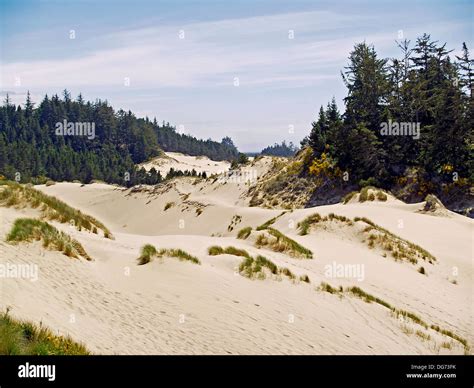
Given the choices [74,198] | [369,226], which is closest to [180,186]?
[74,198]

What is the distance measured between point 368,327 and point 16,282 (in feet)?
25.7

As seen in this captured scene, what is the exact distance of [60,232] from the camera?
11.7m

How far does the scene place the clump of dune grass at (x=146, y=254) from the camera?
36.9ft

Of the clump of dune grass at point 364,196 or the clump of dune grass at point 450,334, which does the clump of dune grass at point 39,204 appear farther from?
the clump of dune grass at point 364,196

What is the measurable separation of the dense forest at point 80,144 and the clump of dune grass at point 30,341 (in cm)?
8299

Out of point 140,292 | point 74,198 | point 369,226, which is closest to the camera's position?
point 140,292

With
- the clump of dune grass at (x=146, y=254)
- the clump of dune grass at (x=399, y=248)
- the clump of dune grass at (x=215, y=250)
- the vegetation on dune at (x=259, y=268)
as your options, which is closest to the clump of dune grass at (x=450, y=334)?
the vegetation on dune at (x=259, y=268)

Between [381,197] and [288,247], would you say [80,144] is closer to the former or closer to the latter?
[381,197]

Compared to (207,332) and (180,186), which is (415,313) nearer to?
(207,332)

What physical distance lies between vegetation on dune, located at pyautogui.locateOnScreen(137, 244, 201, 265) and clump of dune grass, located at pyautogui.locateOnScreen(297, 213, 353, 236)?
34.8 feet

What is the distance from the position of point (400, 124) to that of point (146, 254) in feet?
128
